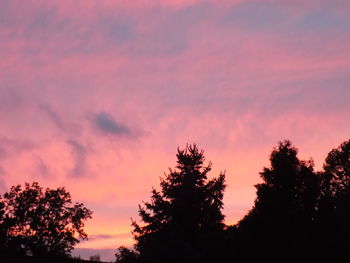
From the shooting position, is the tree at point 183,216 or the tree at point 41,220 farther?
the tree at point 41,220

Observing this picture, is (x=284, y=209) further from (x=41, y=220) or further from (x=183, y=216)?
(x=41, y=220)

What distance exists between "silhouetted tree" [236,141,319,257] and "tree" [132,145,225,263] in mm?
3210

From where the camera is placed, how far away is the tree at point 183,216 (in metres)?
35.0

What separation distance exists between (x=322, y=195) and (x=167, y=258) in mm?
12600

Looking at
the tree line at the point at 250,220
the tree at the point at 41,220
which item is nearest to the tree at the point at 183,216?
the tree line at the point at 250,220

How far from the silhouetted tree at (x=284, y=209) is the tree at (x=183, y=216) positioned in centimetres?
321

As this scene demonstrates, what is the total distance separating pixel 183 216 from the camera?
37.0 meters

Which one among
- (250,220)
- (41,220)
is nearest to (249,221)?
(250,220)

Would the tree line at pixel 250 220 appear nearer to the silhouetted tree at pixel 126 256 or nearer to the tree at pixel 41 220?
the silhouetted tree at pixel 126 256

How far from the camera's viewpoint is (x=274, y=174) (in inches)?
1364

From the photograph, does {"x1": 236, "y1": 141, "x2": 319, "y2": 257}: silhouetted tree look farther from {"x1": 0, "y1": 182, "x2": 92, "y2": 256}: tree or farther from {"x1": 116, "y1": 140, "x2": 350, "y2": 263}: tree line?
{"x1": 0, "y1": 182, "x2": 92, "y2": 256}: tree

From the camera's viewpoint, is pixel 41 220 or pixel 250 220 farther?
pixel 41 220

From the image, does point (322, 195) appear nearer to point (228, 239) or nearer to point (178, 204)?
point (228, 239)

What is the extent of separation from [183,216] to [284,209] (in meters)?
8.64
